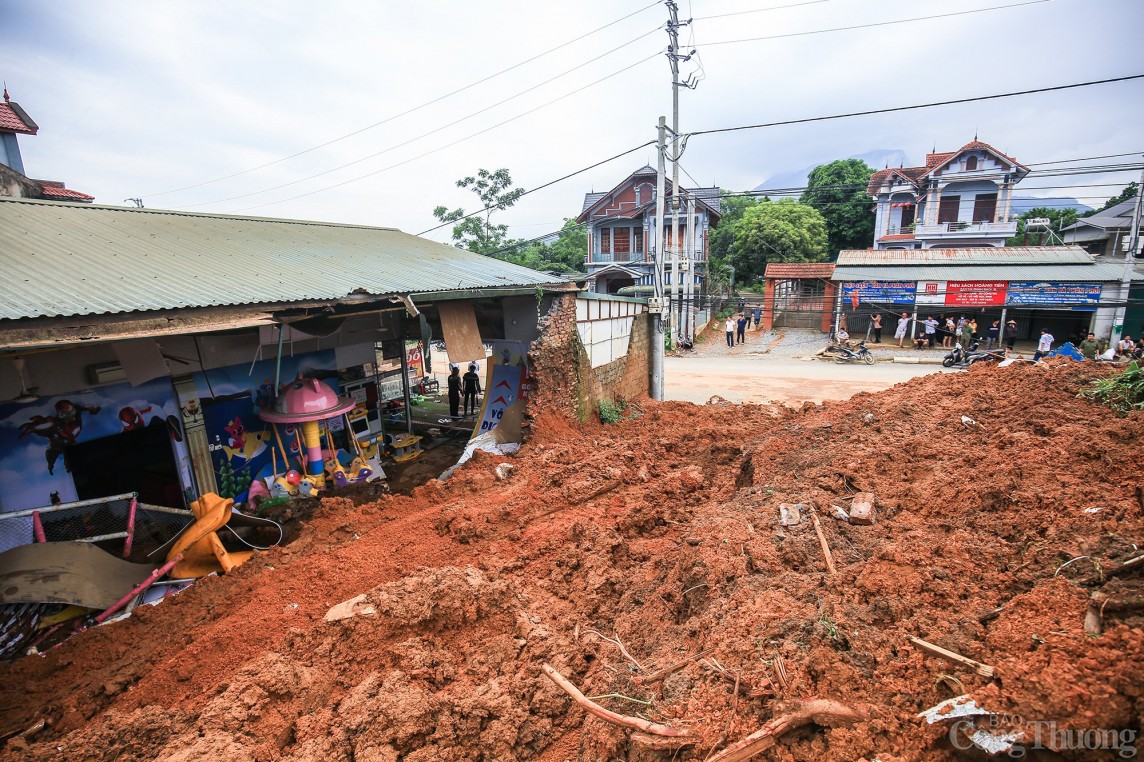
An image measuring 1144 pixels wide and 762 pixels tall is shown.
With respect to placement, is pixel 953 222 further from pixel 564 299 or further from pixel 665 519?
pixel 665 519

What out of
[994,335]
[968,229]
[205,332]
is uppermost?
[968,229]

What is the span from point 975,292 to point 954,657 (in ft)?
89.5

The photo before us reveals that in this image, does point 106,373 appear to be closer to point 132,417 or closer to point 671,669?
point 132,417

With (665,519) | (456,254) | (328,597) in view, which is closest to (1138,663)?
(665,519)

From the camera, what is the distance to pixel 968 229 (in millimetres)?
32125

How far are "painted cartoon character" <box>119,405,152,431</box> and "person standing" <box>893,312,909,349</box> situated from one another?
28024mm

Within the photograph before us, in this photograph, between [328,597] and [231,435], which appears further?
[231,435]

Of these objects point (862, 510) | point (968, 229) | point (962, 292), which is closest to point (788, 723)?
point (862, 510)

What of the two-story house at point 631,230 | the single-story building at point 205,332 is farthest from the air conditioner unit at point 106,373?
the two-story house at point 631,230

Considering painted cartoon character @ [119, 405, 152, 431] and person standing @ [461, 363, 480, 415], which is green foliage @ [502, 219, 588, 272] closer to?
person standing @ [461, 363, 480, 415]

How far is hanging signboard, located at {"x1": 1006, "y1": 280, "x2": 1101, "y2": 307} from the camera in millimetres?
21453

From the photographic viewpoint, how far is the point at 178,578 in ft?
18.8

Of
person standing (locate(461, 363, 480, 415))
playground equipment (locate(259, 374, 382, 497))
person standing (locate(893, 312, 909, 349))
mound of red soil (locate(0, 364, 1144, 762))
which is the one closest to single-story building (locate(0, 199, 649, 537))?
playground equipment (locate(259, 374, 382, 497))

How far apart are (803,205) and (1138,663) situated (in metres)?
39.6
